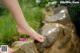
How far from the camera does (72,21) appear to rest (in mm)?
5016

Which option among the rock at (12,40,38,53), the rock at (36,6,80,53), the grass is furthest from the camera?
the grass

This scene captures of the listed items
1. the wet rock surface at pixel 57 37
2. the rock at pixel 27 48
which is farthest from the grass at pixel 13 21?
the rock at pixel 27 48

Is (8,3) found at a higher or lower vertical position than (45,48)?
higher

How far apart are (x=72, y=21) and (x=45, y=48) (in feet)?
3.35

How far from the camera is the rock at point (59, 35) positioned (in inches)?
165

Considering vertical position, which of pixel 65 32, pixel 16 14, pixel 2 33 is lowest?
pixel 2 33

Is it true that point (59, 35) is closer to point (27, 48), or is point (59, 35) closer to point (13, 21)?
point (27, 48)

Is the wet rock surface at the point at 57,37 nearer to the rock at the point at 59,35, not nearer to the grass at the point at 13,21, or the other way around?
the rock at the point at 59,35

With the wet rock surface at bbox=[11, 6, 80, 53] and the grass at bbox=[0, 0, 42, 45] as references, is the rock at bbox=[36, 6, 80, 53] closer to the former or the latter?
the wet rock surface at bbox=[11, 6, 80, 53]

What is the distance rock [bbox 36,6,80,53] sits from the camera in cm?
420

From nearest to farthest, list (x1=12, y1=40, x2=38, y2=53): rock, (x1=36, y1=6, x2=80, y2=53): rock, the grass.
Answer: (x1=12, y1=40, x2=38, y2=53): rock
(x1=36, y1=6, x2=80, y2=53): rock
the grass

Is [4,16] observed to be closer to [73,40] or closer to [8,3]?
[73,40]

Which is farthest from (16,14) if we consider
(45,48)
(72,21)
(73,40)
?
(72,21)

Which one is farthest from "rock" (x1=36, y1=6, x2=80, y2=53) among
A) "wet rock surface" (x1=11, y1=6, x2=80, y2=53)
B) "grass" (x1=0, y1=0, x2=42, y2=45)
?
"grass" (x1=0, y1=0, x2=42, y2=45)
